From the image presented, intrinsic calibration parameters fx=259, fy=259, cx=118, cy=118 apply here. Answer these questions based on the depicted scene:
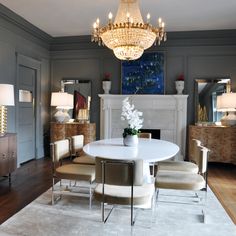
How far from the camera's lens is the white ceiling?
14.1 ft

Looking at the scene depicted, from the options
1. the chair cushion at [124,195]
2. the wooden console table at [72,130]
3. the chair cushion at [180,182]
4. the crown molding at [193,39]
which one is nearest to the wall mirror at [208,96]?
the crown molding at [193,39]

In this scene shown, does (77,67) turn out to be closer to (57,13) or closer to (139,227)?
(57,13)

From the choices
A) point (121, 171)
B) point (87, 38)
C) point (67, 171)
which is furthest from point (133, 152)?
point (87, 38)

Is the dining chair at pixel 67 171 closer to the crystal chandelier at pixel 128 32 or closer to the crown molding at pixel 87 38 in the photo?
the crystal chandelier at pixel 128 32

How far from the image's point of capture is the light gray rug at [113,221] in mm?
2562

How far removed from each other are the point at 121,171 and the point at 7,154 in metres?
2.47

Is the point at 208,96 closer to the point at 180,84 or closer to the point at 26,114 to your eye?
the point at 180,84

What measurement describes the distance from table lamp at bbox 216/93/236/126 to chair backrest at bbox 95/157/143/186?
11.9ft

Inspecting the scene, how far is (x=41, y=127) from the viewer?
6.22m

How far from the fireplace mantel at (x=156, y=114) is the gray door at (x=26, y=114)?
5.16 ft

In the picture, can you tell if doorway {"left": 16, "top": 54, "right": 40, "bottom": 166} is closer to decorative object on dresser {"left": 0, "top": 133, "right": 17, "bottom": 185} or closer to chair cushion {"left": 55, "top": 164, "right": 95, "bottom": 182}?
decorative object on dresser {"left": 0, "top": 133, "right": 17, "bottom": 185}

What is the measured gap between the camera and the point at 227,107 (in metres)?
5.28

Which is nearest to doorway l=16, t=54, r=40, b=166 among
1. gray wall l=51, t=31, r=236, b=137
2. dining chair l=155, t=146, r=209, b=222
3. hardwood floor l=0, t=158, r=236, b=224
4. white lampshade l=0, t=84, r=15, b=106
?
hardwood floor l=0, t=158, r=236, b=224

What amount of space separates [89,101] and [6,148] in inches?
106
